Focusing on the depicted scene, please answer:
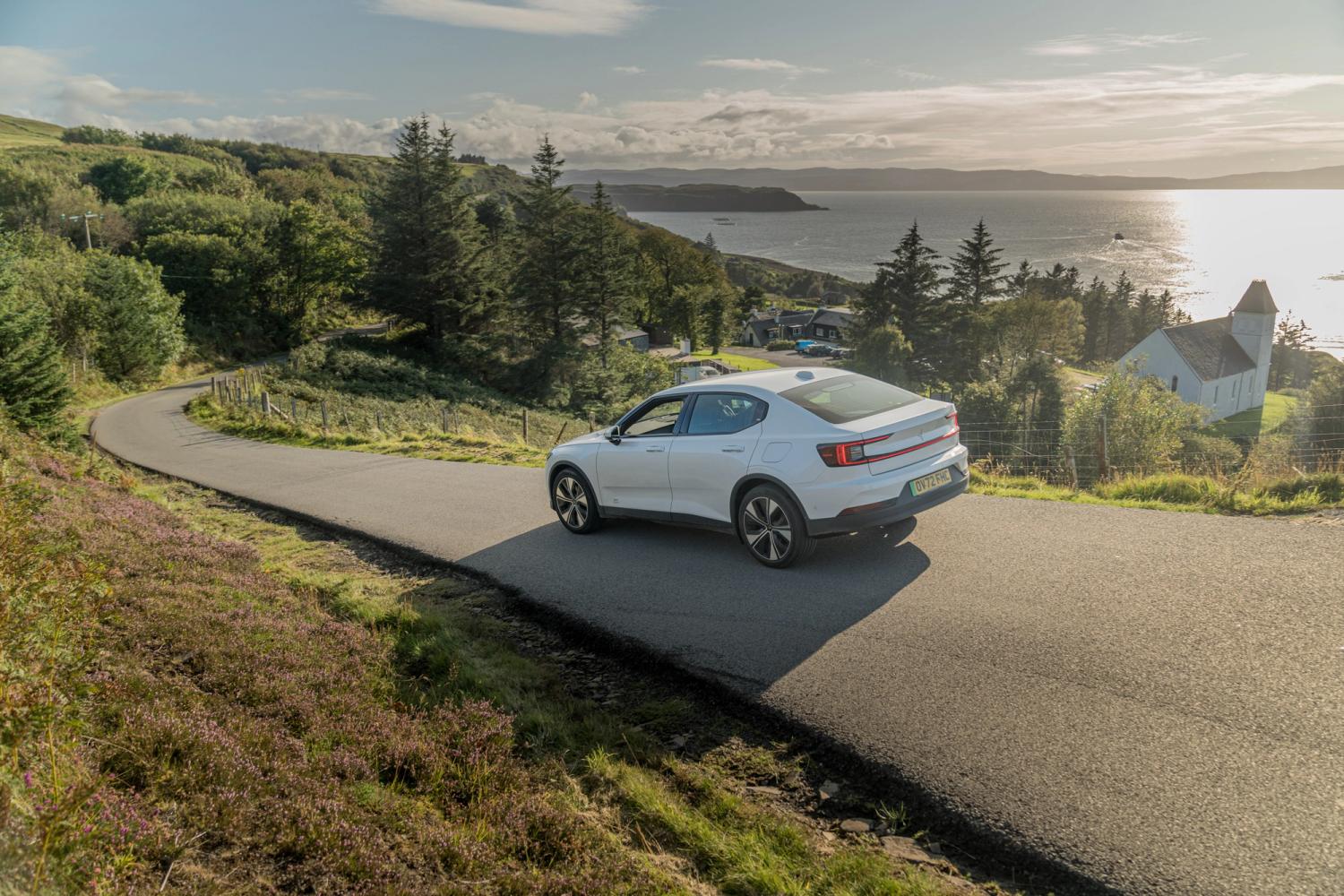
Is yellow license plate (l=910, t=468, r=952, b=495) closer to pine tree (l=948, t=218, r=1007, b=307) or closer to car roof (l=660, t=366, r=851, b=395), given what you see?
car roof (l=660, t=366, r=851, b=395)

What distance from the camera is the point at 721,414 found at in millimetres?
7324

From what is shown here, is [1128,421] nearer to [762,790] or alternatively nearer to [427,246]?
[762,790]

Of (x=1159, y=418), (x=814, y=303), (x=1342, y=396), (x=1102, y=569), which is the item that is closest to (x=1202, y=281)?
(x=814, y=303)

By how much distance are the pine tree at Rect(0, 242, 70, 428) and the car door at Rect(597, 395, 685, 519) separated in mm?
14156

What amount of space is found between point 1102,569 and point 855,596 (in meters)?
1.99

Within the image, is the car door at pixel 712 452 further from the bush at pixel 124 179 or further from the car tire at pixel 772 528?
the bush at pixel 124 179

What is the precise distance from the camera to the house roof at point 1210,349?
189 ft

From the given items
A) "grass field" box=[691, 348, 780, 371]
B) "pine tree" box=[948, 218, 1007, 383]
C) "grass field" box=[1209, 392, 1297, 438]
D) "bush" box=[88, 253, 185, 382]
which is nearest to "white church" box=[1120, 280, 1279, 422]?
"grass field" box=[1209, 392, 1297, 438]

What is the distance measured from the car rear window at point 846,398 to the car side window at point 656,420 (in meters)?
1.28

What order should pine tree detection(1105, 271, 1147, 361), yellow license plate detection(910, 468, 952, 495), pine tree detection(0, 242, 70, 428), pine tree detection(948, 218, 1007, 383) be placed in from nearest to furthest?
yellow license plate detection(910, 468, 952, 495)
pine tree detection(0, 242, 70, 428)
pine tree detection(948, 218, 1007, 383)
pine tree detection(1105, 271, 1147, 361)

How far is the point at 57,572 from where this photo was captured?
17.4 feet

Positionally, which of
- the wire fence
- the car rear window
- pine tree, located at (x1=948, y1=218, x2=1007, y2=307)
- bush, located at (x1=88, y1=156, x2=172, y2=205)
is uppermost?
bush, located at (x1=88, y1=156, x2=172, y2=205)

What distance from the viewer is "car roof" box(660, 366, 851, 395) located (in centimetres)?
717

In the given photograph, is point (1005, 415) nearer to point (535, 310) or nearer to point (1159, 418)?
point (1159, 418)
